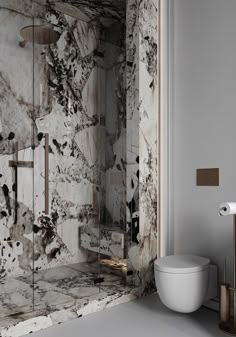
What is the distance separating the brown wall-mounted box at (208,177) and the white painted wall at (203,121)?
0.03 m

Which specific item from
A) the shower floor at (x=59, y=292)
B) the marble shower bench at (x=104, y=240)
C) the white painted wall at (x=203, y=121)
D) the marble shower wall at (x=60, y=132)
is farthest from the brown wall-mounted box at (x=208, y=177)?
the shower floor at (x=59, y=292)

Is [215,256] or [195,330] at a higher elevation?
[215,256]

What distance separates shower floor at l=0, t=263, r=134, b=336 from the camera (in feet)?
6.34

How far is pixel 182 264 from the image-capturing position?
1.96 m

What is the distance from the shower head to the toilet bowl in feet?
5.63

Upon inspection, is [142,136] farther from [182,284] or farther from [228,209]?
[182,284]

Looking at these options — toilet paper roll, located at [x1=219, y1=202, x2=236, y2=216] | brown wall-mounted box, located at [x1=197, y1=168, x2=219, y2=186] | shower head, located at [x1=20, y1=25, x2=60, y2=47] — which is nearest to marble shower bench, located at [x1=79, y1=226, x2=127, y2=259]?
brown wall-mounted box, located at [x1=197, y1=168, x2=219, y2=186]

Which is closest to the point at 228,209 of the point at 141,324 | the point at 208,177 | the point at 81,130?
the point at 208,177

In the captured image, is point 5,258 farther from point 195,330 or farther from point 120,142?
point 195,330

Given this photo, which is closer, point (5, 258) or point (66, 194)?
point (5, 258)

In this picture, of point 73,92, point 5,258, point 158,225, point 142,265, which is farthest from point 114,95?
point 5,258

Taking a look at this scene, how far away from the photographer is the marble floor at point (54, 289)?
1.96 metres

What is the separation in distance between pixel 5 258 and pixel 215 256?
1443mm

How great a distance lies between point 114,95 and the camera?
259 cm
